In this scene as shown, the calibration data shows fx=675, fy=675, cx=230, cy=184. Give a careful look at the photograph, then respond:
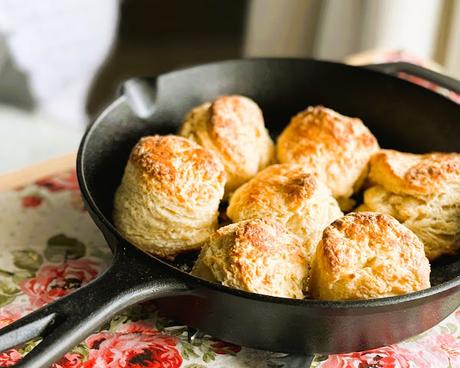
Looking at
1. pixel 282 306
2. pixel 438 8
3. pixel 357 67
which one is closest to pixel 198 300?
pixel 282 306

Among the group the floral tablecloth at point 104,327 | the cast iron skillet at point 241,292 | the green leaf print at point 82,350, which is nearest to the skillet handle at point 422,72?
the cast iron skillet at point 241,292

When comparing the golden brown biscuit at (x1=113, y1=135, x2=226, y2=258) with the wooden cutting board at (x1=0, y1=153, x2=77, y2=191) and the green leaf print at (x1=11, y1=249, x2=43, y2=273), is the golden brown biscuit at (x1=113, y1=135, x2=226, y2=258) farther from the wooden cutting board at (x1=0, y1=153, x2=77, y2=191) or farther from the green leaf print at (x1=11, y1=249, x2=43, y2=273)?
the wooden cutting board at (x1=0, y1=153, x2=77, y2=191)

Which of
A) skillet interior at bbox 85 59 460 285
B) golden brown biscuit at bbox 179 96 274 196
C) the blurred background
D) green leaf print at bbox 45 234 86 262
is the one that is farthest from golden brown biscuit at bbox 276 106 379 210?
the blurred background

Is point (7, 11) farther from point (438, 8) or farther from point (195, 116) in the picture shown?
point (438, 8)

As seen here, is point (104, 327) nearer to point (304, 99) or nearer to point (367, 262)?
point (367, 262)

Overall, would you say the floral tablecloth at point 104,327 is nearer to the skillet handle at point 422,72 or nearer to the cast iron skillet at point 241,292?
the cast iron skillet at point 241,292

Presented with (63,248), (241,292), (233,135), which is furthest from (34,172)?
(241,292)
